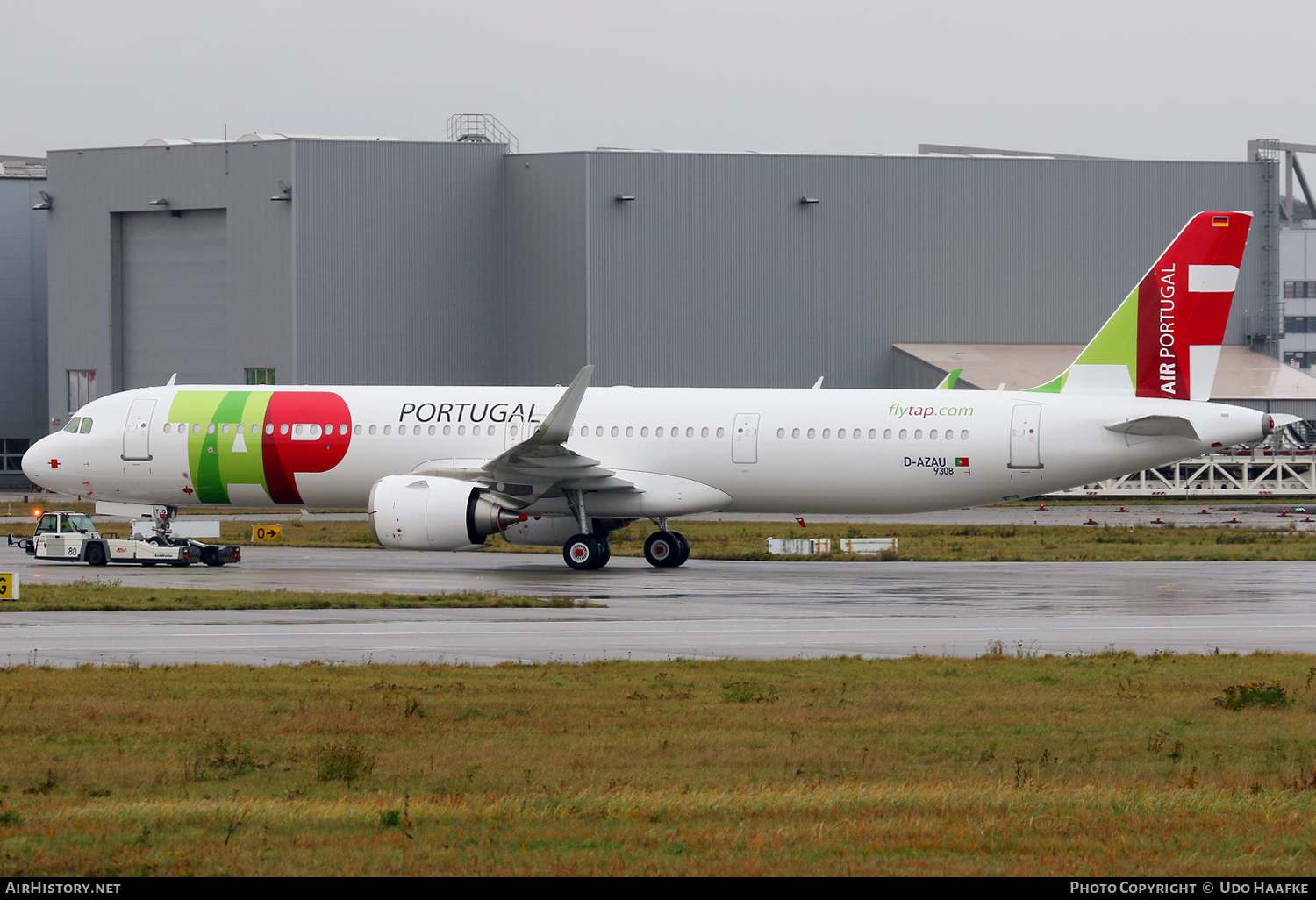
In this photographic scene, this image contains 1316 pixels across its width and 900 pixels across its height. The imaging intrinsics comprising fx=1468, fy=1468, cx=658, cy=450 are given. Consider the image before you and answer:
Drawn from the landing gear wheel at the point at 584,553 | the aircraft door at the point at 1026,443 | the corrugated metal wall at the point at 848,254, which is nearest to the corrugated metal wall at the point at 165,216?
the corrugated metal wall at the point at 848,254

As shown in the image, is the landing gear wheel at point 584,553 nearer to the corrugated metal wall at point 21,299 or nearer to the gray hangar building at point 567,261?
the gray hangar building at point 567,261

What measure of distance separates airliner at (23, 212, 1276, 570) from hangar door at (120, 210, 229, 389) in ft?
118

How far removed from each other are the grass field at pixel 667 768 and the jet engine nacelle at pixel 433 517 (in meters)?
14.1

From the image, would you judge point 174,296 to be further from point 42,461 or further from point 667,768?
point 667,768

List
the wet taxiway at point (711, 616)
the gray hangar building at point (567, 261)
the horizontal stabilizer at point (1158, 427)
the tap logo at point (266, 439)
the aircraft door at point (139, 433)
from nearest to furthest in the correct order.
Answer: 1. the wet taxiway at point (711, 616)
2. the horizontal stabilizer at point (1158, 427)
3. the tap logo at point (266, 439)
4. the aircraft door at point (139, 433)
5. the gray hangar building at point (567, 261)

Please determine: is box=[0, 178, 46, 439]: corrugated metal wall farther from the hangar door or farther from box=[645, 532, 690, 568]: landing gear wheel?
box=[645, 532, 690, 568]: landing gear wheel

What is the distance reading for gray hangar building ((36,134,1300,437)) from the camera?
67188mm

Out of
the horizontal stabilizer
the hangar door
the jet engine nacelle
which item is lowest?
the jet engine nacelle

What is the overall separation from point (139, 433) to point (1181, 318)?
24.4 m

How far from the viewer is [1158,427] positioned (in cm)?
3206

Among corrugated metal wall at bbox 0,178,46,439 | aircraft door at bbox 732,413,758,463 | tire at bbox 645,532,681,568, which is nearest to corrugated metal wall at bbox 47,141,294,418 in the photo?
corrugated metal wall at bbox 0,178,46,439

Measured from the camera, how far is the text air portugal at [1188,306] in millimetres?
33156
